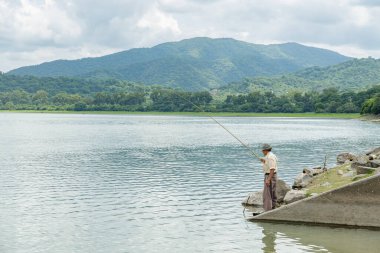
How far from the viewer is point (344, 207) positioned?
1875cm

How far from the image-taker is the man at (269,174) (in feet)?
65.3

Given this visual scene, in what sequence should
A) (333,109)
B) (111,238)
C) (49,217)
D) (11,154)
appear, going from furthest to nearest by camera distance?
(333,109) < (11,154) < (49,217) < (111,238)

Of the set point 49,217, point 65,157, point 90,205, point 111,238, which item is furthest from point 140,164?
point 111,238

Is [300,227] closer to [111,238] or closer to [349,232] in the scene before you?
[349,232]

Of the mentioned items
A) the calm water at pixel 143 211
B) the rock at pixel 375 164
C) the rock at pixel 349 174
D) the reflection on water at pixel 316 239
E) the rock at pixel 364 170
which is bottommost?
the calm water at pixel 143 211

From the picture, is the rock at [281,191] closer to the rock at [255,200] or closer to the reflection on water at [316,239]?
the rock at [255,200]

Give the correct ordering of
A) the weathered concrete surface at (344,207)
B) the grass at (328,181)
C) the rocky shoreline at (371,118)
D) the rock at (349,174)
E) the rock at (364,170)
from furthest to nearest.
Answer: the rocky shoreline at (371,118) → the rock at (349,174) → the rock at (364,170) → the grass at (328,181) → the weathered concrete surface at (344,207)

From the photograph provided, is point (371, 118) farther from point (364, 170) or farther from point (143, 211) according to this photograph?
point (143, 211)

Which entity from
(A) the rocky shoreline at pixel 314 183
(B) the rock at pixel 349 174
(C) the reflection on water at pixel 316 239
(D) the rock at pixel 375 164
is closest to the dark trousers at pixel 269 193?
(A) the rocky shoreline at pixel 314 183

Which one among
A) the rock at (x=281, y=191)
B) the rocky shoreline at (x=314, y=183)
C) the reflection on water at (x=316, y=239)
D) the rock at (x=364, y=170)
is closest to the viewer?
the reflection on water at (x=316, y=239)

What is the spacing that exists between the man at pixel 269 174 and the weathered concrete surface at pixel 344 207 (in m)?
0.94

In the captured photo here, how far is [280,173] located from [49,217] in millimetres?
19134

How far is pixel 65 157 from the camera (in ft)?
159

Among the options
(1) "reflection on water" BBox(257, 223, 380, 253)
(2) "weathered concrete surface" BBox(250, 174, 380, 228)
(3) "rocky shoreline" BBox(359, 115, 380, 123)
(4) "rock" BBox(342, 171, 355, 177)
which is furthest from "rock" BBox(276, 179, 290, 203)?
(3) "rocky shoreline" BBox(359, 115, 380, 123)
